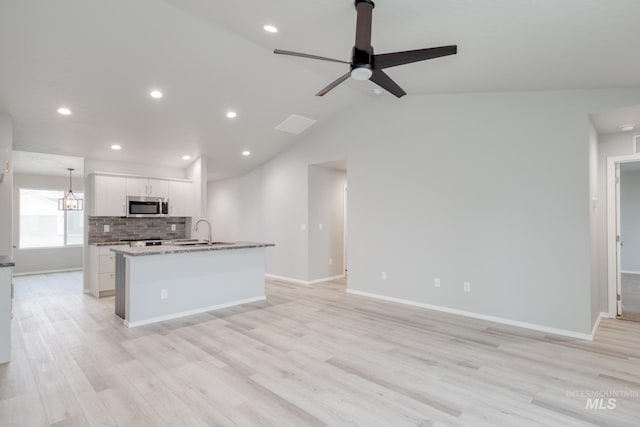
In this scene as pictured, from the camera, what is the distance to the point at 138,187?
21.0 feet

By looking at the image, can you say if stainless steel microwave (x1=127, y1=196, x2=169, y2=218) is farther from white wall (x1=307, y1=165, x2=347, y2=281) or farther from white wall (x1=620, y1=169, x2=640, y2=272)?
white wall (x1=620, y1=169, x2=640, y2=272)

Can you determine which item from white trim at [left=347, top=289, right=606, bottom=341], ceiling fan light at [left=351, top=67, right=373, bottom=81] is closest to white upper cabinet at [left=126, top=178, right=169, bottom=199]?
white trim at [left=347, top=289, right=606, bottom=341]

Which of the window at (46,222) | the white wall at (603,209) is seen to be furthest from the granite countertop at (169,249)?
the window at (46,222)

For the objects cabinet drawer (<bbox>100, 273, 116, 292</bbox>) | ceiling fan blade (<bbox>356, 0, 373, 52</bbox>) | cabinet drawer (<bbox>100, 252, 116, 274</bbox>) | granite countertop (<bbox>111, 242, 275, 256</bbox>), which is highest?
ceiling fan blade (<bbox>356, 0, 373, 52</bbox>)

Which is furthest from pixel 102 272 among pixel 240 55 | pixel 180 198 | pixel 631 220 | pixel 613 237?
pixel 631 220

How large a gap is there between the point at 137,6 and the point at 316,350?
3608 millimetres

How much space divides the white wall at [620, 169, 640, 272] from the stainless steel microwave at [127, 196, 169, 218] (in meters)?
10.1

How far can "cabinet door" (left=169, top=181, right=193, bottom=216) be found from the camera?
6.77 m

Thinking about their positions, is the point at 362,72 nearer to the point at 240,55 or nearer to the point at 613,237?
the point at 240,55

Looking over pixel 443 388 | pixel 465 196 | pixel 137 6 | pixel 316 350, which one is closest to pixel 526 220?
pixel 465 196

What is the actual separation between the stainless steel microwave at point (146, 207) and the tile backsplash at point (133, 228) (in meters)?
0.36

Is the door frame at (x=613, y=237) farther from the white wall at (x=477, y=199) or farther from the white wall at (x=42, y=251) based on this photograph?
the white wall at (x=42, y=251)

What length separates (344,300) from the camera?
17.6 ft

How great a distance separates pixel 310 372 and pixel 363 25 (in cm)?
272
